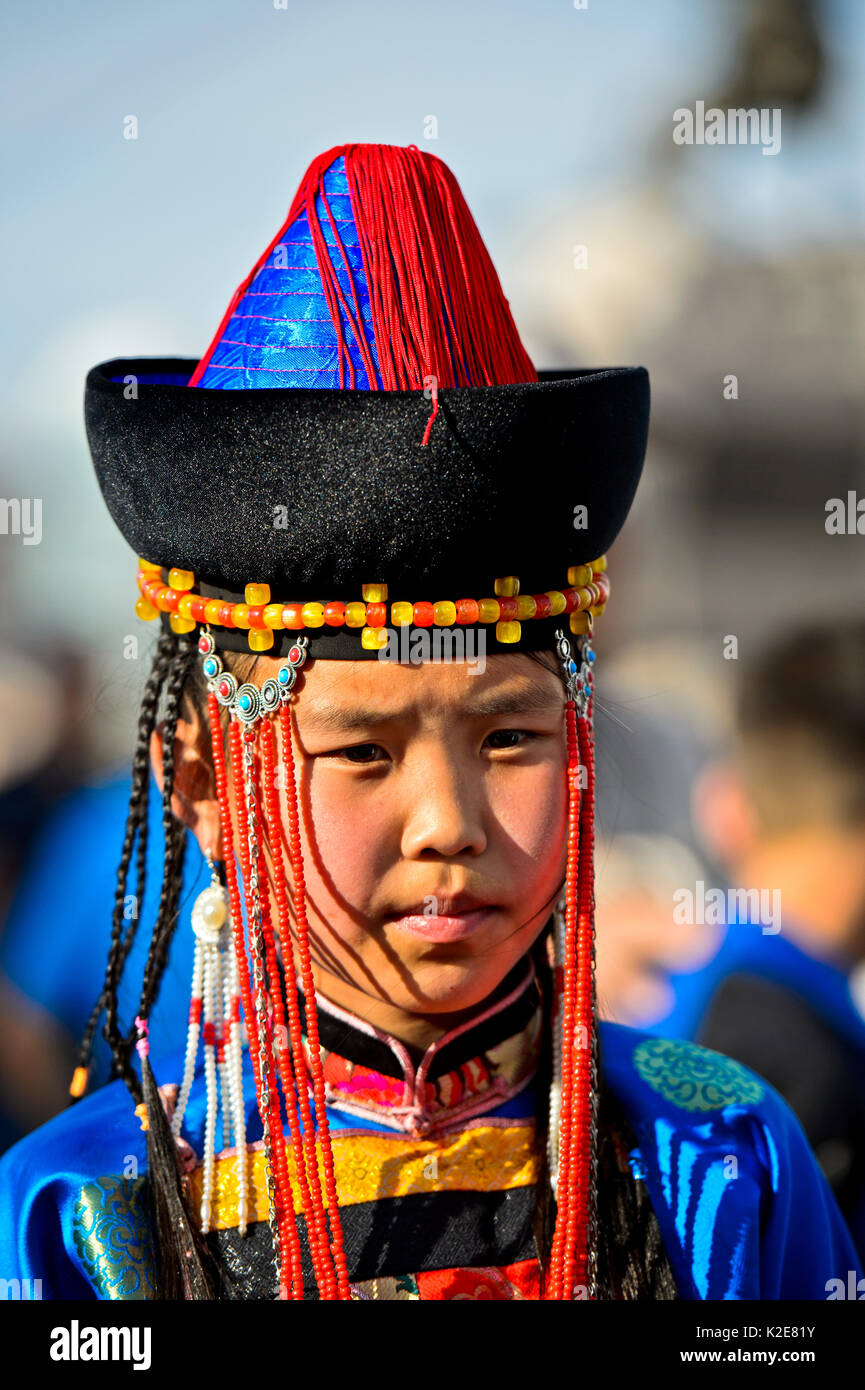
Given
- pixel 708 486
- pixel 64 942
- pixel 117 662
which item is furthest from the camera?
pixel 708 486

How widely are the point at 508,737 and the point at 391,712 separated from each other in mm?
153

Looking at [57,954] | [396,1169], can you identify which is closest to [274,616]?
[396,1169]

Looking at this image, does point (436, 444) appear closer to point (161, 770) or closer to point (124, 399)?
point (124, 399)

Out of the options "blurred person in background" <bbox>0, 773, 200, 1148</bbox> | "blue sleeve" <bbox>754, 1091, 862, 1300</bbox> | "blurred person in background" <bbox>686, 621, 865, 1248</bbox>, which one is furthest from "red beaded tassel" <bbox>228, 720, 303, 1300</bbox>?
"blurred person in background" <bbox>686, 621, 865, 1248</bbox>

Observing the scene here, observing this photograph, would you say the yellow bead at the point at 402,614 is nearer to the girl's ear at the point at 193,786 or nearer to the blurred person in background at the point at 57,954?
the girl's ear at the point at 193,786

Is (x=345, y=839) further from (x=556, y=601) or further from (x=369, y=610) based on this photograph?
(x=556, y=601)

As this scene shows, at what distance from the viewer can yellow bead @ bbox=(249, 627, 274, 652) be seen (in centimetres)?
141

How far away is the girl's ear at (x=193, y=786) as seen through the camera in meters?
1.60

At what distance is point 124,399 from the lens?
144 cm

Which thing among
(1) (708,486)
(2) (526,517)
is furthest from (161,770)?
(1) (708,486)

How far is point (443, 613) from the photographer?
1.37m

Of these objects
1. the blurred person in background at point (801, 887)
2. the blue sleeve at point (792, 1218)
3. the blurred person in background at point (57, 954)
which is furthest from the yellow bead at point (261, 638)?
the blurred person in background at point (801, 887)

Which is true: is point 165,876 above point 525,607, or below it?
below

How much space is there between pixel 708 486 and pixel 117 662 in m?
2.93
